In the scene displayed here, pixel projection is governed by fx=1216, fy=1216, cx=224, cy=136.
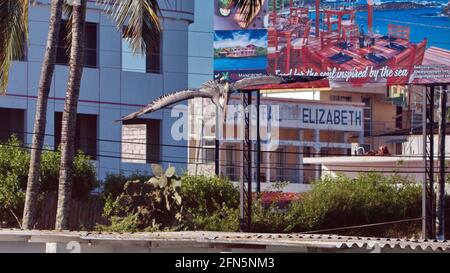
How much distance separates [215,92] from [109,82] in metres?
4.71

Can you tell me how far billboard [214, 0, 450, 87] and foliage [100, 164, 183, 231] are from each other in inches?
772

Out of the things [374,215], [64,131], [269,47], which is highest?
[269,47]

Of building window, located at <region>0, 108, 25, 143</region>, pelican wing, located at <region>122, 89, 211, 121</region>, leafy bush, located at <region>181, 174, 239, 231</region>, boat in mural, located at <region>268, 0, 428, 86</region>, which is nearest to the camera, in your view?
leafy bush, located at <region>181, 174, 239, 231</region>

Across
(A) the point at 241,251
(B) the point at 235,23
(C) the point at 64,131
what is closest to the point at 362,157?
(B) the point at 235,23

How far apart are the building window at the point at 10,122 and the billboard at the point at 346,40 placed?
40.6 ft

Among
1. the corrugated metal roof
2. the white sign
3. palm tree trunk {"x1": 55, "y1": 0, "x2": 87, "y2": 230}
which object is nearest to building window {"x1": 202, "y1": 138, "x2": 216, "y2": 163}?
the white sign

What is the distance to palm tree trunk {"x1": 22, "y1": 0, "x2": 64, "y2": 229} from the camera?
28734mm

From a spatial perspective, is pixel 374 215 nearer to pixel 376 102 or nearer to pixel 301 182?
pixel 301 182

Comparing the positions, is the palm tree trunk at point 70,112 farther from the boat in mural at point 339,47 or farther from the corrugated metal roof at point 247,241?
the boat in mural at point 339,47

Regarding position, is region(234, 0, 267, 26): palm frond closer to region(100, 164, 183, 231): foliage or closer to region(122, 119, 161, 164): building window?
region(100, 164, 183, 231): foliage

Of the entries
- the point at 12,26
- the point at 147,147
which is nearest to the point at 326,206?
the point at 147,147

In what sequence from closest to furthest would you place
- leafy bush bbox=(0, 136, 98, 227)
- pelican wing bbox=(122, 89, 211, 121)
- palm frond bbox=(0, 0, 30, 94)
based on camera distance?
1. palm frond bbox=(0, 0, 30, 94)
2. leafy bush bbox=(0, 136, 98, 227)
3. pelican wing bbox=(122, 89, 211, 121)

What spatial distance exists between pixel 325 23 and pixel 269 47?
8.86 feet
